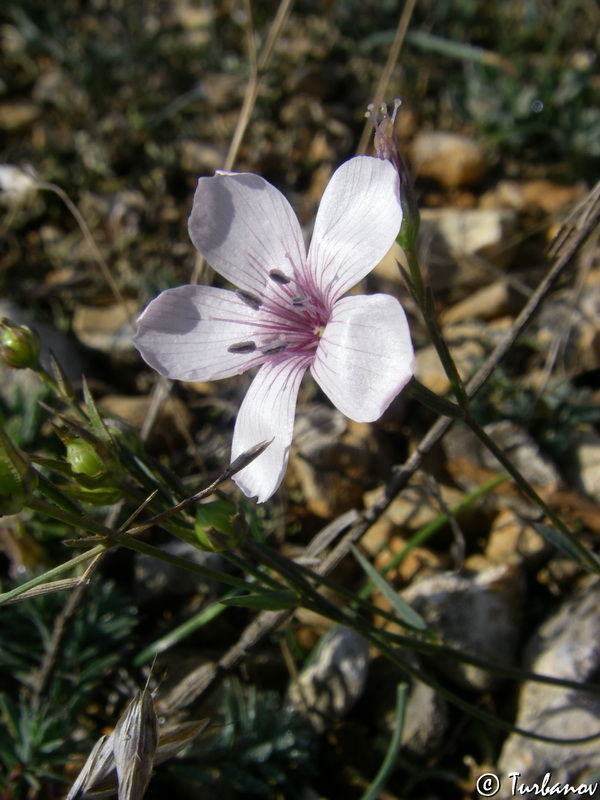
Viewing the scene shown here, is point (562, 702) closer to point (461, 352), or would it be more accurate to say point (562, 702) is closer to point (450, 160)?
point (461, 352)

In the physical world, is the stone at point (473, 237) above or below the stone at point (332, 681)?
above

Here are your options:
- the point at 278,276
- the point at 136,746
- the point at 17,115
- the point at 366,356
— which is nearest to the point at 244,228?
the point at 278,276

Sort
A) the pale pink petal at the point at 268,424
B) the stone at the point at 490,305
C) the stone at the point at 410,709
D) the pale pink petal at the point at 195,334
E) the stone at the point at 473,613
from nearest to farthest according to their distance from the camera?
1. the pale pink petal at the point at 268,424
2. the pale pink petal at the point at 195,334
3. the stone at the point at 410,709
4. the stone at the point at 473,613
5. the stone at the point at 490,305

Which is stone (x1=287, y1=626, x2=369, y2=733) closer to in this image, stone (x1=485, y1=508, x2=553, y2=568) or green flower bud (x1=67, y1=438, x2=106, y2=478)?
stone (x1=485, y1=508, x2=553, y2=568)

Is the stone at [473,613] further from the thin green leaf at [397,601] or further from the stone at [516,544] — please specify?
the thin green leaf at [397,601]

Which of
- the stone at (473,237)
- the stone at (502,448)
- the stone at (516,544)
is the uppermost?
the stone at (473,237)

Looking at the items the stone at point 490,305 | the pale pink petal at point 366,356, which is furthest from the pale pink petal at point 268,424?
the stone at point 490,305
